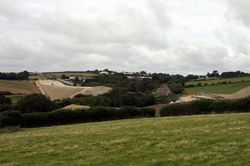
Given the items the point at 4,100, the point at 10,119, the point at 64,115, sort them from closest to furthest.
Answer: the point at 10,119 → the point at 64,115 → the point at 4,100

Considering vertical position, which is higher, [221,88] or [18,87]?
[18,87]

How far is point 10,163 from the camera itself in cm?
1808

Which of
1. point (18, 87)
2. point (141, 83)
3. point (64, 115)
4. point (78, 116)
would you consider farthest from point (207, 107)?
point (141, 83)

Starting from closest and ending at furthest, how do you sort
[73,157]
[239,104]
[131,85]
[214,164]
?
1. [214,164]
2. [73,157]
3. [239,104]
4. [131,85]

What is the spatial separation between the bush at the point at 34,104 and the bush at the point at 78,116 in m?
21.8

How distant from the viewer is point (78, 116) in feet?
215

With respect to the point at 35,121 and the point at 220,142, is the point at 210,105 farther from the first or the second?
the point at 220,142

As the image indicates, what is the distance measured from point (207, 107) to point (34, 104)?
3738 centimetres

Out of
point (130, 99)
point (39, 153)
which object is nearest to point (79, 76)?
point (130, 99)

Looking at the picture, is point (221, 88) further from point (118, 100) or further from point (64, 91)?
point (64, 91)

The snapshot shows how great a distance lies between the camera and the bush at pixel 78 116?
62281mm

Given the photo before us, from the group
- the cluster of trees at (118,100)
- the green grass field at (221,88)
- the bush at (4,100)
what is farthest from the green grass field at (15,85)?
the green grass field at (221,88)

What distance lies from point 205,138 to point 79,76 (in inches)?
6215

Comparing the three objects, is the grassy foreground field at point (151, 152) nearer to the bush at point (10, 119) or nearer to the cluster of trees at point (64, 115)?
the bush at point (10, 119)
